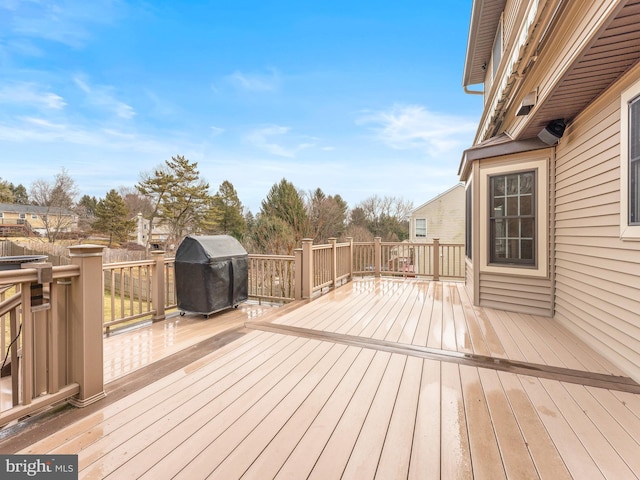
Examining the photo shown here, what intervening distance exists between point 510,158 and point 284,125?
13615mm

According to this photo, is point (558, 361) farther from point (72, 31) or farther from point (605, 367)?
point (72, 31)

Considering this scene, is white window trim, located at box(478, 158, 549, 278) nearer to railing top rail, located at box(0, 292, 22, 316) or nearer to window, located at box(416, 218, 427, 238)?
railing top rail, located at box(0, 292, 22, 316)

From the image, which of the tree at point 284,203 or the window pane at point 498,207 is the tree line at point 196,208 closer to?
the tree at point 284,203

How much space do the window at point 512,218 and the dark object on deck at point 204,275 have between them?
14.0 feet

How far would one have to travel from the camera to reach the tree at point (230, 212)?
80.9ft

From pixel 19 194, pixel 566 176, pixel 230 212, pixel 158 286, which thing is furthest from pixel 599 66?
pixel 19 194

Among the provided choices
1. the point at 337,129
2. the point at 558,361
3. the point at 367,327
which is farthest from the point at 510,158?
the point at 337,129

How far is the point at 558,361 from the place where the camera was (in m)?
2.66

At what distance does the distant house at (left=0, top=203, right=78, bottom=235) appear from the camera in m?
19.7

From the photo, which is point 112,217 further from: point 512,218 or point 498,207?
point 512,218

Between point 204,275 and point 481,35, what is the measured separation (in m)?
7.23

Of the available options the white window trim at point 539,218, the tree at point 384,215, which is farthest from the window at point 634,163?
the tree at point 384,215


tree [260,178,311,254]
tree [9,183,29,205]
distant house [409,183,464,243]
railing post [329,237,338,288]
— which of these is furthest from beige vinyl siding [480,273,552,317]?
tree [9,183,29,205]

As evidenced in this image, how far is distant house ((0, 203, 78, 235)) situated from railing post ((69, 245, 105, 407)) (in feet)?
78.3
